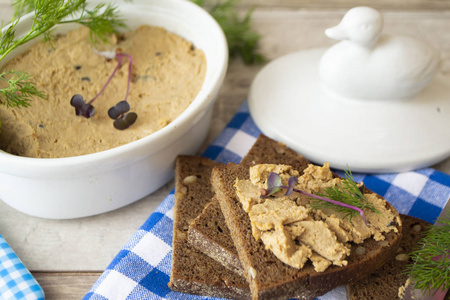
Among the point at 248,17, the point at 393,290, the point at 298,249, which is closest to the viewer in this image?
the point at 298,249

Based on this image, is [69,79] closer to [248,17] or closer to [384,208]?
[248,17]

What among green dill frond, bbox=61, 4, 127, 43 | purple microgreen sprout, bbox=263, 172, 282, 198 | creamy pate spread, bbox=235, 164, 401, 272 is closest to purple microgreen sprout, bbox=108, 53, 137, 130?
green dill frond, bbox=61, 4, 127, 43

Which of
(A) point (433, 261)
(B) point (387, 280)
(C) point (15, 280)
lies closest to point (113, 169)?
(C) point (15, 280)

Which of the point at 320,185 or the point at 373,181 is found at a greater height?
the point at 320,185

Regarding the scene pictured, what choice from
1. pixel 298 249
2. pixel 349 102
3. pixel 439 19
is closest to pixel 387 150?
pixel 349 102

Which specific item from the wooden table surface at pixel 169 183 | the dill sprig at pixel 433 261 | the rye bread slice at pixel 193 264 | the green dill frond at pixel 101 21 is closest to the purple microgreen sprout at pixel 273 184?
the rye bread slice at pixel 193 264
